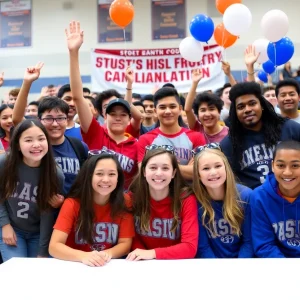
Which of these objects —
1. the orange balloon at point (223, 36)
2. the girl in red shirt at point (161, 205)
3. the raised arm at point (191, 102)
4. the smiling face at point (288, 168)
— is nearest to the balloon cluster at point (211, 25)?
the orange balloon at point (223, 36)

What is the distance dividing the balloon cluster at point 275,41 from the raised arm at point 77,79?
2.19m

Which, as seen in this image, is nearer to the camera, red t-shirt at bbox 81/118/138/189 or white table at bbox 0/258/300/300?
white table at bbox 0/258/300/300

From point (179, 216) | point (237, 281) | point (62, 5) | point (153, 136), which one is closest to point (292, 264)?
point (237, 281)

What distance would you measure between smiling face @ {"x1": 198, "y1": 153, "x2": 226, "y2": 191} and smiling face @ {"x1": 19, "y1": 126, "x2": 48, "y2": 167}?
38.0 inches

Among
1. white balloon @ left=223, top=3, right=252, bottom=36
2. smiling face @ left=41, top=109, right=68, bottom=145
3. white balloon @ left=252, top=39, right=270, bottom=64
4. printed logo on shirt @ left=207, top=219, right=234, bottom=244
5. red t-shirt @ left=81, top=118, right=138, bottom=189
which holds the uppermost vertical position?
white balloon @ left=223, top=3, right=252, bottom=36

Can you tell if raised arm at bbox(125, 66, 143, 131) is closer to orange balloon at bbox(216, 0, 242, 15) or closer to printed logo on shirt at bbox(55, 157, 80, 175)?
printed logo on shirt at bbox(55, 157, 80, 175)

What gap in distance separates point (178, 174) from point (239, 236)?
514 millimetres

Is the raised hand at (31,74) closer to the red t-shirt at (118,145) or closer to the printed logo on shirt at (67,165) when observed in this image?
the red t-shirt at (118,145)

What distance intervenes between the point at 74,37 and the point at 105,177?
45.3 inches

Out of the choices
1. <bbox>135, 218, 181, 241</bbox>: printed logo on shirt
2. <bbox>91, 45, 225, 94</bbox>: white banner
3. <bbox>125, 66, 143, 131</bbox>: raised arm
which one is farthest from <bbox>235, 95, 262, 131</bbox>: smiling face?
<bbox>91, 45, 225, 94</bbox>: white banner

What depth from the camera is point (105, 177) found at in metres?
2.12

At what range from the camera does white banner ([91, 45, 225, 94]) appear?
19.6 ft

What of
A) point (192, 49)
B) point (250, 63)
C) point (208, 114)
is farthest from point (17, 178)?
point (192, 49)

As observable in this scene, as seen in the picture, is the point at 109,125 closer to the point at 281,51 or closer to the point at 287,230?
the point at 287,230
